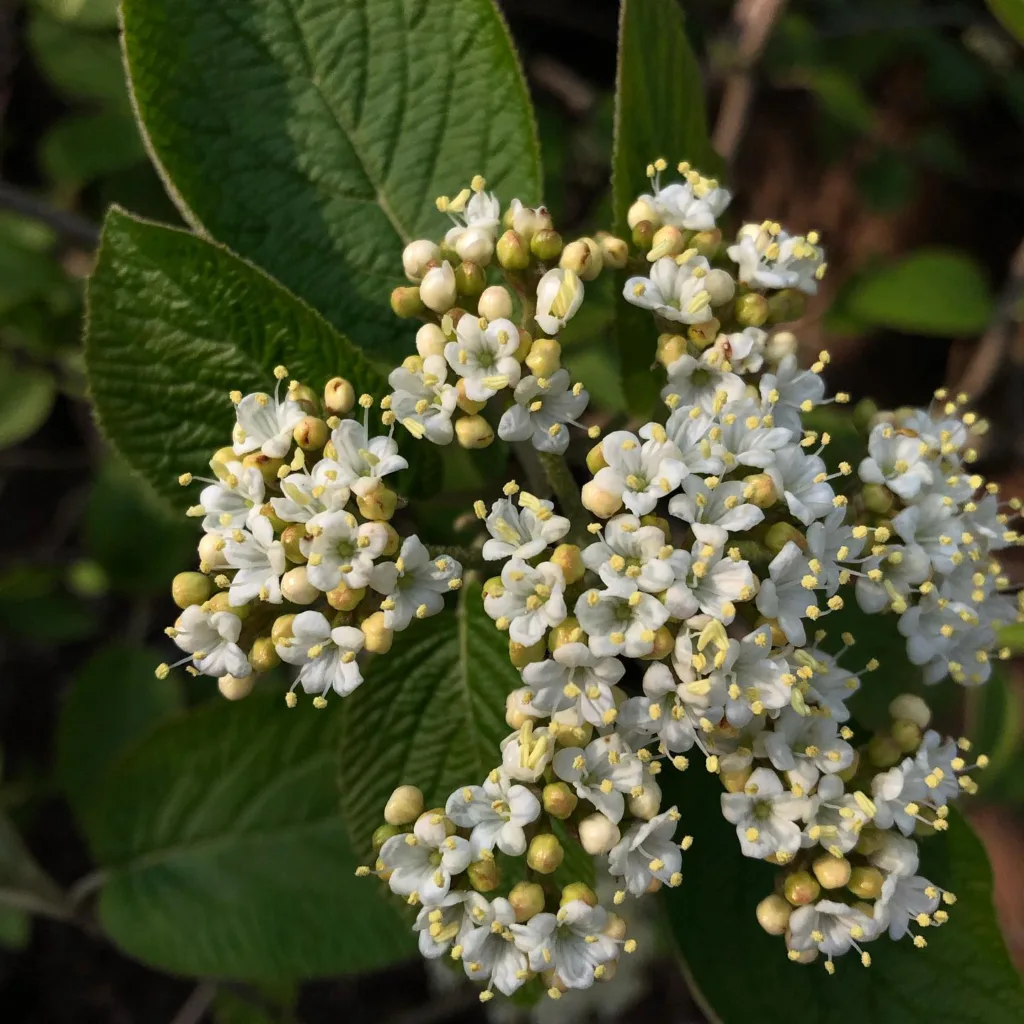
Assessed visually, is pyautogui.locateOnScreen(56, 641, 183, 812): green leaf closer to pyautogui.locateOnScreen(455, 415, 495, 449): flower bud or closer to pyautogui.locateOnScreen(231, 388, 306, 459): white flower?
pyautogui.locateOnScreen(231, 388, 306, 459): white flower

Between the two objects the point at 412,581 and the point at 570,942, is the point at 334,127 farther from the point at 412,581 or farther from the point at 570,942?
the point at 570,942

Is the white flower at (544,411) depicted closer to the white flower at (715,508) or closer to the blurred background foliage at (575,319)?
the white flower at (715,508)

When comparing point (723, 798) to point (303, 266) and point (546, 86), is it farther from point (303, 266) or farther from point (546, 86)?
point (546, 86)

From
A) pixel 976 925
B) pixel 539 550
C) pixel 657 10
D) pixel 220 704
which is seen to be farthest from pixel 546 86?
pixel 976 925

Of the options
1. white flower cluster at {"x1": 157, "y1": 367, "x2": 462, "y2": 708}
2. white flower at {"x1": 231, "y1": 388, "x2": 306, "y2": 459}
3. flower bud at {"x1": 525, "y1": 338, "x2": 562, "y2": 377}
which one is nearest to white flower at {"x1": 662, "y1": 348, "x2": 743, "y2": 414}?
flower bud at {"x1": 525, "y1": 338, "x2": 562, "y2": 377}

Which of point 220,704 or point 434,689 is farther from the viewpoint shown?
point 220,704

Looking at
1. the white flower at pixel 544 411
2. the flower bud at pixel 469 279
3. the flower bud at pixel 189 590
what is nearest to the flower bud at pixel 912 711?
the white flower at pixel 544 411
